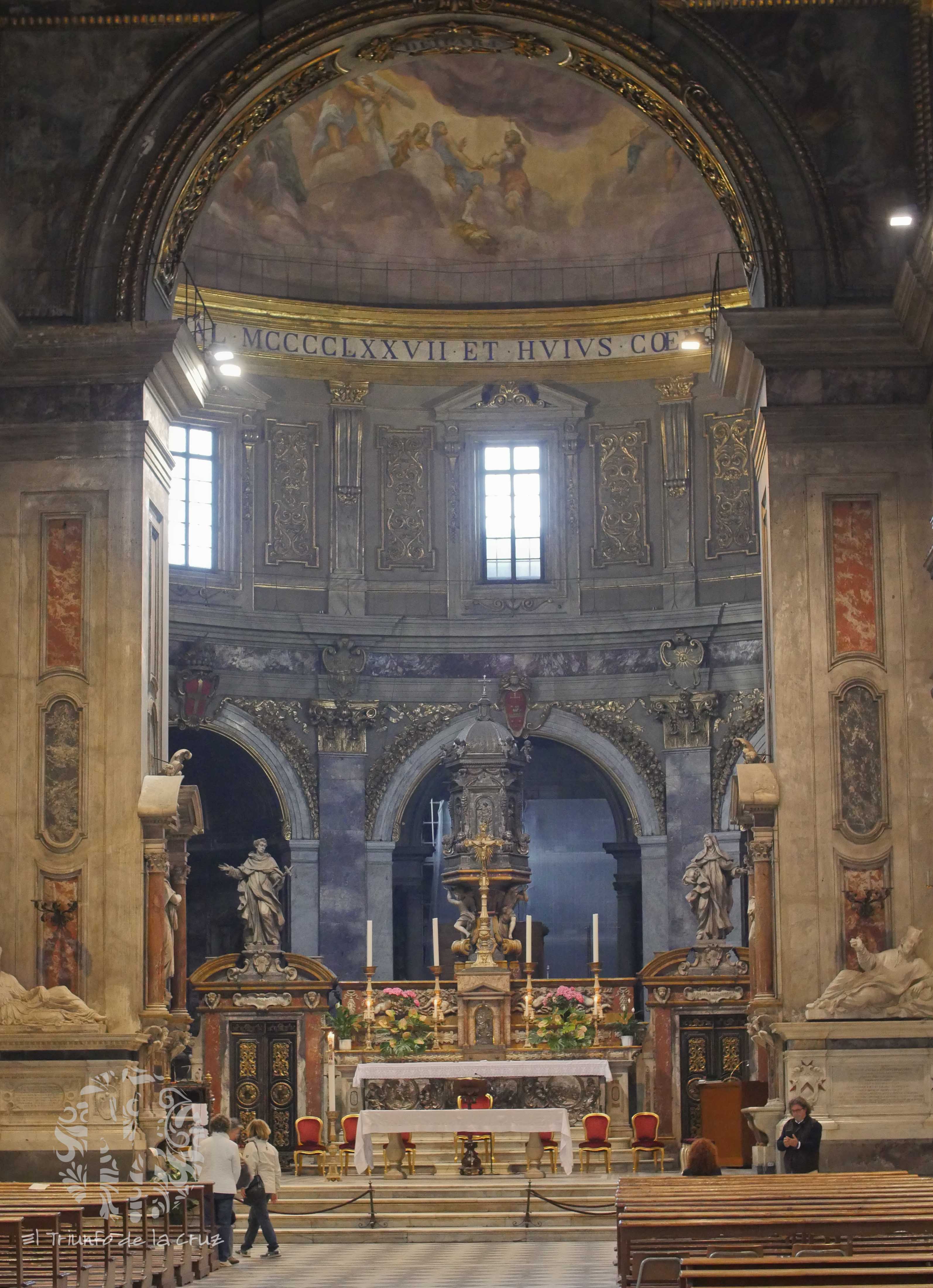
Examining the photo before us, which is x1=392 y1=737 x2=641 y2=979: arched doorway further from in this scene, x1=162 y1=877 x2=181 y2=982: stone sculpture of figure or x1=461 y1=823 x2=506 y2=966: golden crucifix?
x1=162 y1=877 x2=181 y2=982: stone sculpture of figure

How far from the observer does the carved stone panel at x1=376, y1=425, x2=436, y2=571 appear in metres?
30.0

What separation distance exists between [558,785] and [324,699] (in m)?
5.15

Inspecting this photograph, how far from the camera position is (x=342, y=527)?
2980 cm

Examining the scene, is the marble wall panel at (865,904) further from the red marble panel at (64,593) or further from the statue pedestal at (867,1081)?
the red marble panel at (64,593)

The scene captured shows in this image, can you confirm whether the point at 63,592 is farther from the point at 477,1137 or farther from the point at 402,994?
the point at 402,994

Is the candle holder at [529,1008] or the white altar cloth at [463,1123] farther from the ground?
the candle holder at [529,1008]

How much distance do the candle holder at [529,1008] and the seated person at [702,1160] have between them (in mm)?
8423

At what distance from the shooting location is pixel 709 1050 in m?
22.7

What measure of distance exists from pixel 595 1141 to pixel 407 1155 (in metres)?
1.81

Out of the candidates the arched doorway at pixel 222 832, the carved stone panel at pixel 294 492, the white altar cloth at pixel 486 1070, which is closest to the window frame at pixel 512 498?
the carved stone panel at pixel 294 492

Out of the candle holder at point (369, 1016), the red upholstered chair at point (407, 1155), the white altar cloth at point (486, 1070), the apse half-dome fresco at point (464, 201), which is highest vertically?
the apse half-dome fresco at point (464, 201)

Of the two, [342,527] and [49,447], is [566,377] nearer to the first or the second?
[342,527]

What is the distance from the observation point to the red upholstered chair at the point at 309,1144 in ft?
70.6

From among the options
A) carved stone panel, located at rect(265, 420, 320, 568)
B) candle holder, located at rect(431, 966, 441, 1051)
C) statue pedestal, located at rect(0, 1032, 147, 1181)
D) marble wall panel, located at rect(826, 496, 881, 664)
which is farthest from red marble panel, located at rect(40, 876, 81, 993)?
carved stone panel, located at rect(265, 420, 320, 568)
